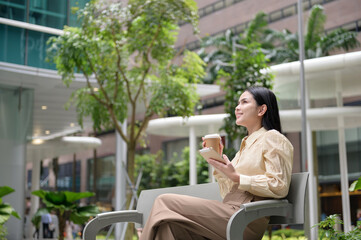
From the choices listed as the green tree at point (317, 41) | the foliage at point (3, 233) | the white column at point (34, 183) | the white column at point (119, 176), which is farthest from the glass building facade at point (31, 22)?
the green tree at point (317, 41)

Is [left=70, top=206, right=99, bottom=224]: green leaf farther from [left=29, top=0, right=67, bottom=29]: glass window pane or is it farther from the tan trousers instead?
the tan trousers

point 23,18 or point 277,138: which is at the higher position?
point 23,18

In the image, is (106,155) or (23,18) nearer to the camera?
(23,18)

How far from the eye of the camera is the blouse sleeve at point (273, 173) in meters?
2.63

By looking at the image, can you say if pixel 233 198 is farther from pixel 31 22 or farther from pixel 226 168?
pixel 31 22

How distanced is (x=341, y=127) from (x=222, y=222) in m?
11.7

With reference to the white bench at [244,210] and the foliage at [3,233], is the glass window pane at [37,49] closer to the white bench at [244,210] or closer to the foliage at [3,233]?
the foliage at [3,233]

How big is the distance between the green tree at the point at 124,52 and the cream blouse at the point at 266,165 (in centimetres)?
661

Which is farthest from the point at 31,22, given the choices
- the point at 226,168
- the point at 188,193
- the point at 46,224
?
the point at 226,168

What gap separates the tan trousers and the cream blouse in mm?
182

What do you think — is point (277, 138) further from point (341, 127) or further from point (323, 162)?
point (323, 162)

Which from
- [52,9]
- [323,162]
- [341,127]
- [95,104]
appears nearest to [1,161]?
[95,104]

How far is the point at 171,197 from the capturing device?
268 centimetres

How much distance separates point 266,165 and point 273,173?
7cm
